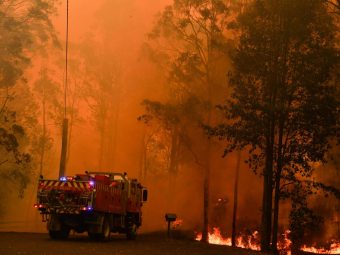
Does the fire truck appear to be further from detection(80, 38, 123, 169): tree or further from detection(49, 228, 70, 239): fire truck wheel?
detection(80, 38, 123, 169): tree

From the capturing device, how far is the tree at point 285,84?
19.9m

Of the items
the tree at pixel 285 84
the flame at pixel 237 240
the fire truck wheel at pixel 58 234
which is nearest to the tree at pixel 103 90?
the flame at pixel 237 240

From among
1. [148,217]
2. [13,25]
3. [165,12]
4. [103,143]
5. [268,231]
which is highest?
[165,12]

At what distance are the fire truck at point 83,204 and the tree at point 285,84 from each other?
5.12 meters

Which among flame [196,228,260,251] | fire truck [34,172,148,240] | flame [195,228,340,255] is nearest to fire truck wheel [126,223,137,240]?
fire truck [34,172,148,240]

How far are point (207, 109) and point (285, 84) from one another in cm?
1149

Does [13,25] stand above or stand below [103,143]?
above

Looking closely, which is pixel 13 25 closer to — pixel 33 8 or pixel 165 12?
pixel 33 8

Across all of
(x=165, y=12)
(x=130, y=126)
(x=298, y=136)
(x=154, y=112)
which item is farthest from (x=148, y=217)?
(x=298, y=136)

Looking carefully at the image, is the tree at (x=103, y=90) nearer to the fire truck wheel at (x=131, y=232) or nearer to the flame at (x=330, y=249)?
the flame at (x=330, y=249)

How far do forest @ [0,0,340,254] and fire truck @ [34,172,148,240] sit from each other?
465 cm

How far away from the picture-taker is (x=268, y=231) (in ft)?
71.2

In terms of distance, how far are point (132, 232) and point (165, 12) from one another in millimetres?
15645

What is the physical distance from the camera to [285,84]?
20734 millimetres
